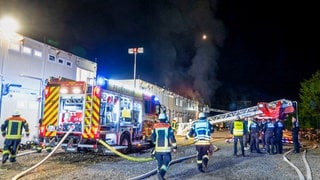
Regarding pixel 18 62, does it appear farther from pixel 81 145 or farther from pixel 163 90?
pixel 163 90

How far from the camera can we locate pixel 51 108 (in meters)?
13.1

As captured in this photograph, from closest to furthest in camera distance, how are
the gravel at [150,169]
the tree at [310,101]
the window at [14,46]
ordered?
the gravel at [150,169], the window at [14,46], the tree at [310,101]

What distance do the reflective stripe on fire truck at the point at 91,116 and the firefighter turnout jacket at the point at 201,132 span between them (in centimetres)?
393

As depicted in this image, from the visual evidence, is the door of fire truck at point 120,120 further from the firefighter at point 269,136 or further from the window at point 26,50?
the firefighter at point 269,136

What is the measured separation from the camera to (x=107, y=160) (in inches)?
473

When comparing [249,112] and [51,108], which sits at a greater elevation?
[249,112]

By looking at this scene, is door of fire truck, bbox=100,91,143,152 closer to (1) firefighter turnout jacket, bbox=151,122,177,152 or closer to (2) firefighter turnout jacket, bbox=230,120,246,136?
(2) firefighter turnout jacket, bbox=230,120,246,136

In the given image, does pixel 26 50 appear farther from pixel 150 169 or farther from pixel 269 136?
pixel 269 136

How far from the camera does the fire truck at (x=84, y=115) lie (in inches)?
492

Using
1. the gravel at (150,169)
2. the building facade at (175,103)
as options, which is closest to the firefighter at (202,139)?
the gravel at (150,169)

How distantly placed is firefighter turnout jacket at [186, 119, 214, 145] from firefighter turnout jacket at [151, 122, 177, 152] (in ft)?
4.81

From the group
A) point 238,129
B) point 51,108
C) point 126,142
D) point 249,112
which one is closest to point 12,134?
point 51,108

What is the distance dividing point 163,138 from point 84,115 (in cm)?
495

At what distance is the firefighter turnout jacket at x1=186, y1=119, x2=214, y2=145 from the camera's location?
31.8ft
